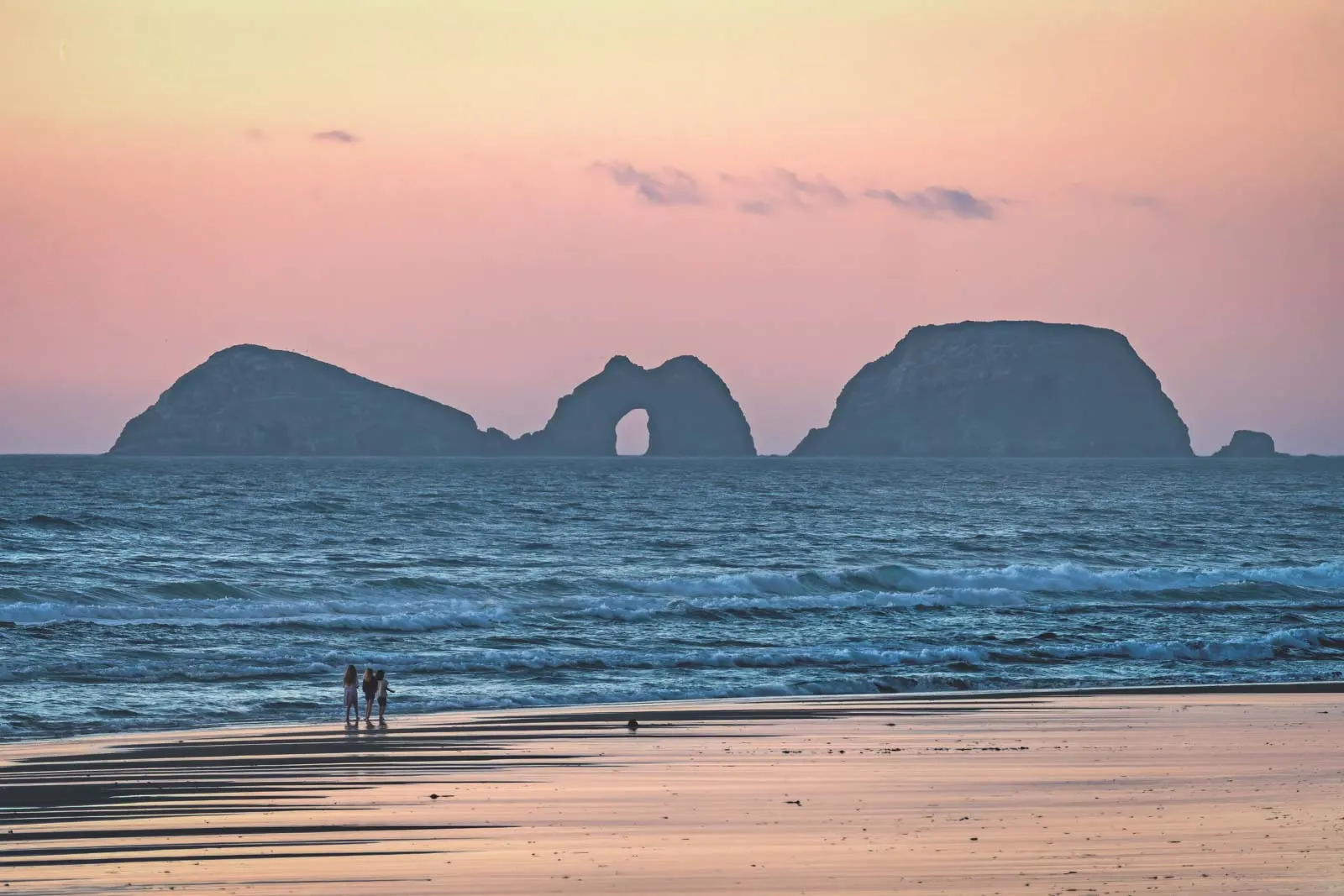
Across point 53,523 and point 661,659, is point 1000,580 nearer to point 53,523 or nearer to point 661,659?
point 661,659

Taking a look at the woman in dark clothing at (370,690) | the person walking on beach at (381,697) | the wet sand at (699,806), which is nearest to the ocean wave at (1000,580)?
the woman in dark clothing at (370,690)

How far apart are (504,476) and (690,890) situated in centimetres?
15223

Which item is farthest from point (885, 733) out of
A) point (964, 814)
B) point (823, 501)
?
point (823, 501)

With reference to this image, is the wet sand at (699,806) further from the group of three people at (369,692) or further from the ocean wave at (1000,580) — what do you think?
the ocean wave at (1000,580)

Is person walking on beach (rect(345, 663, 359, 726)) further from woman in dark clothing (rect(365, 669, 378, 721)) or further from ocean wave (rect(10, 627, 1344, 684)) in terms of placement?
ocean wave (rect(10, 627, 1344, 684))

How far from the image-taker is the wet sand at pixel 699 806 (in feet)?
37.4

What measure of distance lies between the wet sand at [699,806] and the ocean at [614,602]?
4.88 m

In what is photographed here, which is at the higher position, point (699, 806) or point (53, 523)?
point (53, 523)

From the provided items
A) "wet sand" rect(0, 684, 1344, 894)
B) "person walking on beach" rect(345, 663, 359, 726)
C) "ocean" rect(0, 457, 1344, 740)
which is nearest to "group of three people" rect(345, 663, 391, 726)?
"person walking on beach" rect(345, 663, 359, 726)

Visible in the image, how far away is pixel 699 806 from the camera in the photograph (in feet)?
47.2

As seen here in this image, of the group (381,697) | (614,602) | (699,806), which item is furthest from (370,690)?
(614,602)

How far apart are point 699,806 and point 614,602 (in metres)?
26.6

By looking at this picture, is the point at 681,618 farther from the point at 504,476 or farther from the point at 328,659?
the point at 504,476

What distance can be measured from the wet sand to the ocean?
4.88 metres
